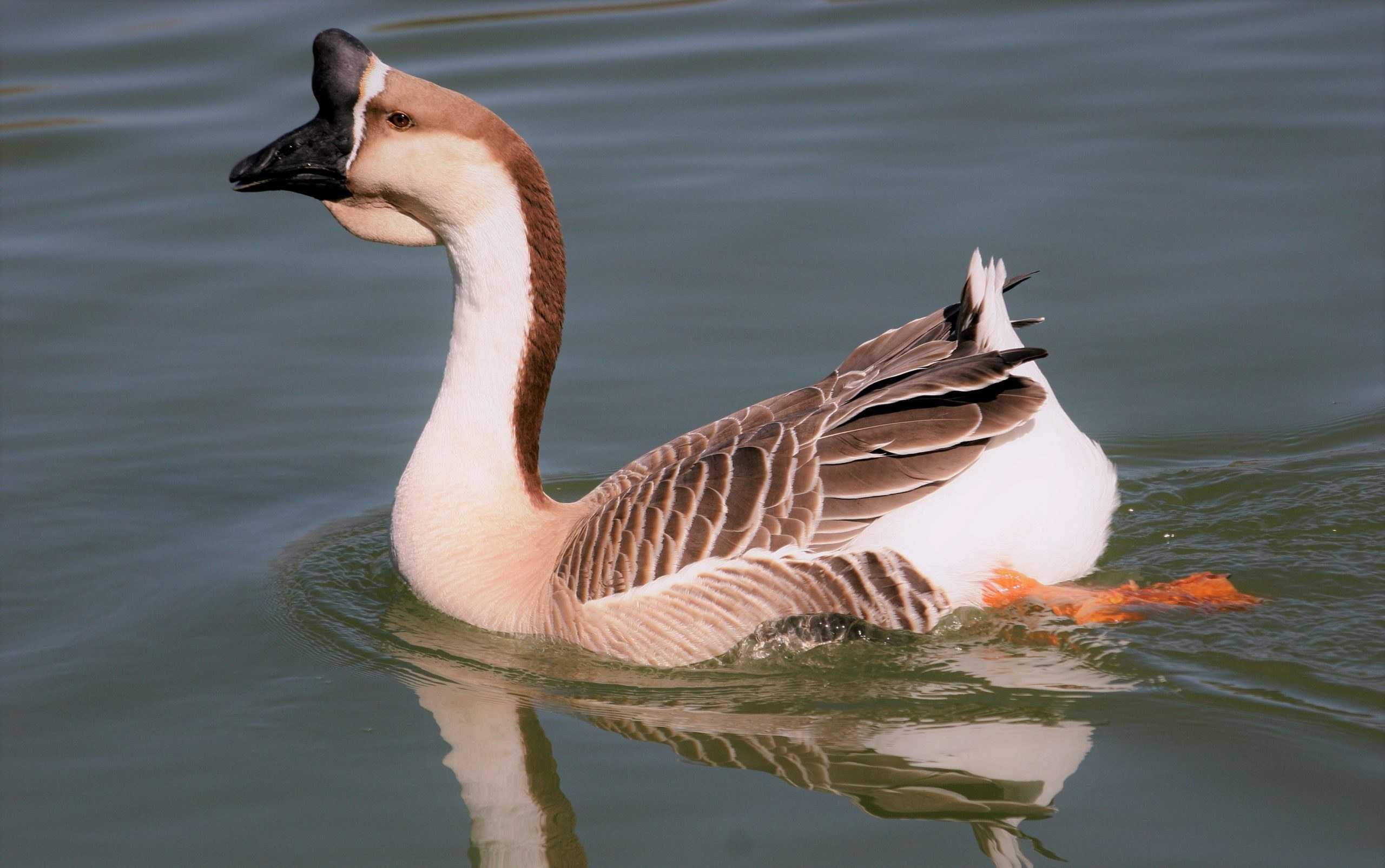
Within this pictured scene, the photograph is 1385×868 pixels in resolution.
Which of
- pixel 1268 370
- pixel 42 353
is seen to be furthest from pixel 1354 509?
pixel 42 353

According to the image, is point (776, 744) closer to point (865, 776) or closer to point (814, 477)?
point (865, 776)

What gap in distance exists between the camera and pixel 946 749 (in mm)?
4801

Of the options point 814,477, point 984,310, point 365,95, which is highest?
point 365,95

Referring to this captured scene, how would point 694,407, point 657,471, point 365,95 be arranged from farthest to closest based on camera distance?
point 694,407
point 657,471
point 365,95

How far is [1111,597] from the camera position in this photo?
5.49 meters

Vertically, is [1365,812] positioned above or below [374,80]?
below

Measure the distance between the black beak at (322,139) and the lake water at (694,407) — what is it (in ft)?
5.73

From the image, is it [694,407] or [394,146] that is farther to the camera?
[694,407]

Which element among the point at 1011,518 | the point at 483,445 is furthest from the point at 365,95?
the point at 1011,518

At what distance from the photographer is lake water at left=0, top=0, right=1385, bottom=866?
464 centimetres

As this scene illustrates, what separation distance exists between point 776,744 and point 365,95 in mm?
A: 2571

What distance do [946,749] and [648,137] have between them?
622 centimetres

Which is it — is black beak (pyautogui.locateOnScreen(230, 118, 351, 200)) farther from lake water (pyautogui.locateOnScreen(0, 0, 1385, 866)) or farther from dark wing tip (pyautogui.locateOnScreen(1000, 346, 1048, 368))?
dark wing tip (pyautogui.locateOnScreen(1000, 346, 1048, 368))

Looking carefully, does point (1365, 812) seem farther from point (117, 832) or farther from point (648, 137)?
point (648, 137)
